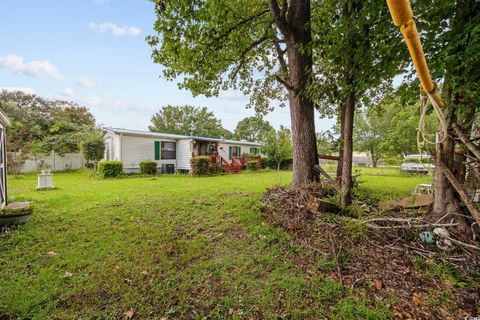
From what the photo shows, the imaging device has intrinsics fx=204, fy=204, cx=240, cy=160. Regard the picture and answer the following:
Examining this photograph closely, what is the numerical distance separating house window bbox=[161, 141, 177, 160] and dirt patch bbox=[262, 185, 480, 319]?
1334 centimetres

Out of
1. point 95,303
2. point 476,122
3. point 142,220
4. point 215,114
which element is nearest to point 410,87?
point 476,122

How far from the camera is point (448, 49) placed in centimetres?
218

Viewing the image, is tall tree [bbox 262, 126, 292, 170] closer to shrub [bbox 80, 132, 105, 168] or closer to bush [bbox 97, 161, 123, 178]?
bush [bbox 97, 161, 123, 178]

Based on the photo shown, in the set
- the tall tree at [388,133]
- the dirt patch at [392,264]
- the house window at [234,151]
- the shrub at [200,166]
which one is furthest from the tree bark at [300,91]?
the house window at [234,151]

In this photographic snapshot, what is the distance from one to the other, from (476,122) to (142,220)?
231 inches

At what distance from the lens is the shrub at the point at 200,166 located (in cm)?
1328

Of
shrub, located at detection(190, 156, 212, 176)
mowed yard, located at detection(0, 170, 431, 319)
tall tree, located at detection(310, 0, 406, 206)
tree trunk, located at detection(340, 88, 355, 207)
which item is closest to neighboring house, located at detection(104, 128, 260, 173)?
shrub, located at detection(190, 156, 212, 176)

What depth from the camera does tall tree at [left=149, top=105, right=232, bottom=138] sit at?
34250 mm

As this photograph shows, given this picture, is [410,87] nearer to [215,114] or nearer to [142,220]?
[142,220]

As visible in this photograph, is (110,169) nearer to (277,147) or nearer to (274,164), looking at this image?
(277,147)

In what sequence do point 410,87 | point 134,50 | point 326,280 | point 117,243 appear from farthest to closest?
1. point 134,50
2. point 117,243
3. point 410,87
4. point 326,280

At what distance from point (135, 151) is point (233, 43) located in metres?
10.7

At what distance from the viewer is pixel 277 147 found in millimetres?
17734

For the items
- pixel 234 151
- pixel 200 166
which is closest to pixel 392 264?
pixel 200 166
